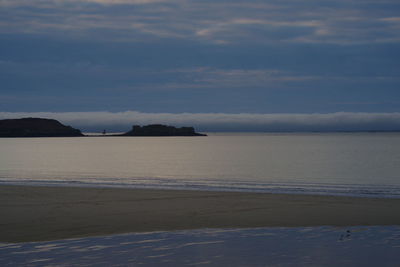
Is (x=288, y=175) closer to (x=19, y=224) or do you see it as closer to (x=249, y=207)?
(x=249, y=207)

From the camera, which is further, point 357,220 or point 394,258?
point 357,220

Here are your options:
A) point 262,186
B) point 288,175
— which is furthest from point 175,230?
point 288,175

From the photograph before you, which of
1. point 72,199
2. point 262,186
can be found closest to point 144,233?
point 72,199

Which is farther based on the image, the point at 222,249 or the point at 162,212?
the point at 162,212

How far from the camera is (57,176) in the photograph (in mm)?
35875

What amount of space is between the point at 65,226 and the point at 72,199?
643 centimetres

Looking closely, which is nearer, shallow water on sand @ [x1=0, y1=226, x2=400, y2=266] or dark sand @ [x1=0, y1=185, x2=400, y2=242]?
shallow water on sand @ [x1=0, y1=226, x2=400, y2=266]

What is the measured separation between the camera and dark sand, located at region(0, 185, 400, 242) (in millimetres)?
13555

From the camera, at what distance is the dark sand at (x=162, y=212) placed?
534 inches

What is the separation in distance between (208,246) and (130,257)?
A: 189cm

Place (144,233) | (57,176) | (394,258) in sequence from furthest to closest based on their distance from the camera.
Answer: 1. (57,176)
2. (144,233)
3. (394,258)

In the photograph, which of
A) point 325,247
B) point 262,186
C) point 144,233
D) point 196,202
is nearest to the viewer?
point 325,247

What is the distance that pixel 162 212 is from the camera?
16375 mm

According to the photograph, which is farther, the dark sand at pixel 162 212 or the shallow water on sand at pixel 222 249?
the dark sand at pixel 162 212
